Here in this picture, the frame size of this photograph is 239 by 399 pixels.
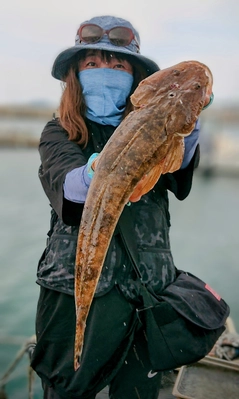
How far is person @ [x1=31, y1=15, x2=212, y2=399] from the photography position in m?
1.59

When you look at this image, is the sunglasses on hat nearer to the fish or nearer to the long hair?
the long hair

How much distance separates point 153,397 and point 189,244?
25.3 ft

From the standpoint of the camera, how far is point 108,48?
1610mm

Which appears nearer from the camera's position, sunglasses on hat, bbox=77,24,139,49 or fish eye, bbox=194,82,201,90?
fish eye, bbox=194,82,201,90

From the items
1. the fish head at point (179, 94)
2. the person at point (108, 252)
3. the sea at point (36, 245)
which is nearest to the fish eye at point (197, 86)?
the fish head at point (179, 94)

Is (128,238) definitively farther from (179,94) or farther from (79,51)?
(79,51)

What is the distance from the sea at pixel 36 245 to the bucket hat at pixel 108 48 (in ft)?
8.80

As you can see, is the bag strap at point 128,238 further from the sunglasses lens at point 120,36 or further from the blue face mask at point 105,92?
the sunglasses lens at point 120,36

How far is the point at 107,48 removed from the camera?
161 cm

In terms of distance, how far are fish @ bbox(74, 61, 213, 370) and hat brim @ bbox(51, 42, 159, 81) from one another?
0.40 metres

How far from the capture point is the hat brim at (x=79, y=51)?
5.35 feet

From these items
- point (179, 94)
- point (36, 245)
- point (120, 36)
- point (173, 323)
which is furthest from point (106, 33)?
point (36, 245)

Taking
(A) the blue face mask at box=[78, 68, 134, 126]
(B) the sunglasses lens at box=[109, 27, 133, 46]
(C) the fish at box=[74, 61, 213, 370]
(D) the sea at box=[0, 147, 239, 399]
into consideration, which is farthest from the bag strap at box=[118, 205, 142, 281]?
(D) the sea at box=[0, 147, 239, 399]

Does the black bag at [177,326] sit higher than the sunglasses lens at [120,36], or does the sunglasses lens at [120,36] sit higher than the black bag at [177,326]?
the sunglasses lens at [120,36]
